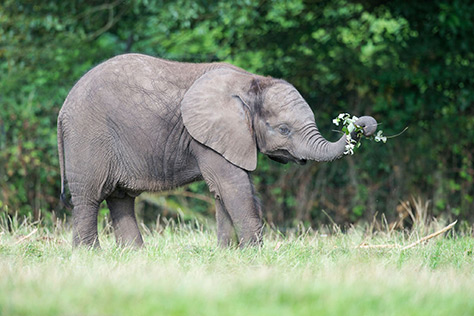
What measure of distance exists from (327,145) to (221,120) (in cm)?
107

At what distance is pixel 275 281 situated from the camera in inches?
206

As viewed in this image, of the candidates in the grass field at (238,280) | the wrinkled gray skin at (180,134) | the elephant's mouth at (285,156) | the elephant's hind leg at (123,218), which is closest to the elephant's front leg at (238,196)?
the wrinkled gray skin at (180,134)

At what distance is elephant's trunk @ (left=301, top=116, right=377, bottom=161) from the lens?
7531 millimetres

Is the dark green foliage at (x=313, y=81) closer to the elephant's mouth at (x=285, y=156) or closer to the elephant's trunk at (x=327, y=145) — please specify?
the elephant's mouth at (x=285, y=156)

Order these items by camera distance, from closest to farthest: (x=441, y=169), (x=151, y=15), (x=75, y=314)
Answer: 1. (x=75, y=314)
2. (x=441, y=169)
3. (x=151, y=15)

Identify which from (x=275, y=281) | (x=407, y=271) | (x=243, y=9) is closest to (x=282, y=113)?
(x=407, y=271)

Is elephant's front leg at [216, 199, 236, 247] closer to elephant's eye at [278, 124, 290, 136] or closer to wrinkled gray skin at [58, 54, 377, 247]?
wrinkled gray skin at [58, 54, 377, 247]

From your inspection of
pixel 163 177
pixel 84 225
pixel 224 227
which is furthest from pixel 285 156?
pixel 84 225

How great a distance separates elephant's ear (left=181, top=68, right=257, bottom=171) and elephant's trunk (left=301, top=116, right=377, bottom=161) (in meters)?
0.53

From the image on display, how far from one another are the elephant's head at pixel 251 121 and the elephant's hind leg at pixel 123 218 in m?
1.39

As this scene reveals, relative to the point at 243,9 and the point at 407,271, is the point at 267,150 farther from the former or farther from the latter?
the point at 243,9

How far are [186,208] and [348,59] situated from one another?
4.04m

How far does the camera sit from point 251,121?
26.0 ft

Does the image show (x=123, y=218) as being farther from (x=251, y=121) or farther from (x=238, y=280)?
(x=238, y=280)
